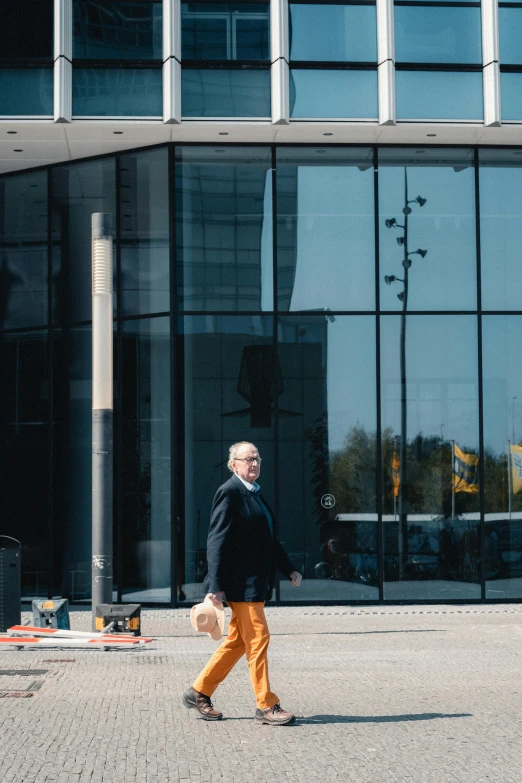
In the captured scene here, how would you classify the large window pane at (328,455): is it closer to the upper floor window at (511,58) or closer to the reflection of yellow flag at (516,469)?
the reflection of yellow flag at (516,469)

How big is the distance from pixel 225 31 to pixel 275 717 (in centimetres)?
1220

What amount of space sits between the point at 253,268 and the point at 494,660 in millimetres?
8098

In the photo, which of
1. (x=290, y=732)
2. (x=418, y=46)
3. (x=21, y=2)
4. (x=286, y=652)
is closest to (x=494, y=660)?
(x=286, y=652)

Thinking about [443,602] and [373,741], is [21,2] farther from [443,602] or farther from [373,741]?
[373,741]

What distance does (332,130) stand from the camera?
56.6 ft

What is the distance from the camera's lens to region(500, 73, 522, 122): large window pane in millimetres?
17078

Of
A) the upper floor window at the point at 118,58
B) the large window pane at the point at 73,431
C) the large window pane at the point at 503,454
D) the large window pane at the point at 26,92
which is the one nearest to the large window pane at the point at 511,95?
the large window pane at the point at 503,454

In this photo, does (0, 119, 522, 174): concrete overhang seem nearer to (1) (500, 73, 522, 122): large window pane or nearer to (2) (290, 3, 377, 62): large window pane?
(1) (500, 73, 522, 122): large window pane

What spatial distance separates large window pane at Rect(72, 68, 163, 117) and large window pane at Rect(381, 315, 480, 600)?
4897 mm

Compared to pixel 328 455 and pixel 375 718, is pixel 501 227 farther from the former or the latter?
pixel 375 718

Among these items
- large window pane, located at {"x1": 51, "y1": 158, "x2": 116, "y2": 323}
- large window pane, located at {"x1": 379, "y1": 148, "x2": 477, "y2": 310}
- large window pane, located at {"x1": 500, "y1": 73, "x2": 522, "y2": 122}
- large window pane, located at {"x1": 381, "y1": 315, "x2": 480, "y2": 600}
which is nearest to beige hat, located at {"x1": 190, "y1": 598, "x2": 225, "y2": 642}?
large window pane, located at {"x1": 381, "y1": 315, "x2": 480, "y2": 600}

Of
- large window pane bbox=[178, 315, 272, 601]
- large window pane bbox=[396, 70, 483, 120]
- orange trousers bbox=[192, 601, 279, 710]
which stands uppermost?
large window pane bbox=[396, 70, 483, 120]

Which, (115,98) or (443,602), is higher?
(115,98)

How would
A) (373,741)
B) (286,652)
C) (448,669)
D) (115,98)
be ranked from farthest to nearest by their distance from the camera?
(115,98) → (286,652) → (448,669) → (373,741)
